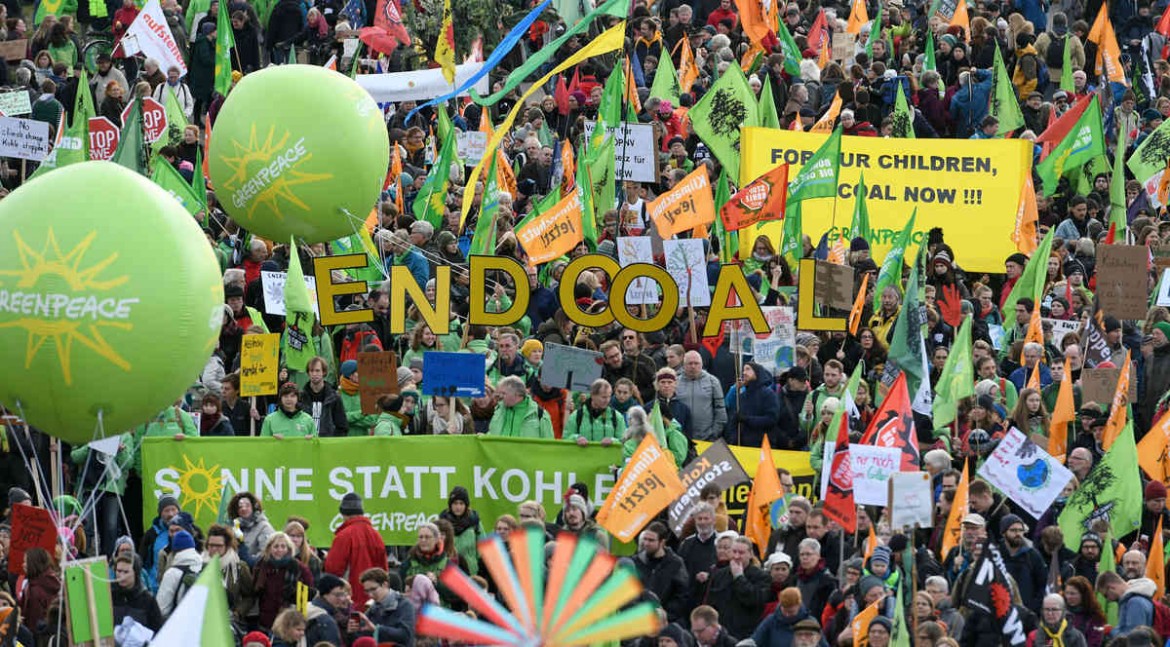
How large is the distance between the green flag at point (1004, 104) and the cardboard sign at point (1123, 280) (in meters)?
5.23

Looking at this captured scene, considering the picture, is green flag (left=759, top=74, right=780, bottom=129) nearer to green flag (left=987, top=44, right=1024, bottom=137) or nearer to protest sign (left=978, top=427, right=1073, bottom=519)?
green flag (left=987, top=44, right=1024, bottom=137)

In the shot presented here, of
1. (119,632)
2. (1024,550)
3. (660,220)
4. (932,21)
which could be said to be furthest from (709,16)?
(119,632)

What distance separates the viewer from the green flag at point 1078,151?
22.3 meters

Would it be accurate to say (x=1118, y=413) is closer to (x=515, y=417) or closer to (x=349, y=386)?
(x=515, y=417)

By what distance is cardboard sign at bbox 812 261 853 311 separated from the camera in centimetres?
1816

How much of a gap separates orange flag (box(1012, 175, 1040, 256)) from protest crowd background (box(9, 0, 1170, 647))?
48mm

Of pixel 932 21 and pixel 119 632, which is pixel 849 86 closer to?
pixel 932 21

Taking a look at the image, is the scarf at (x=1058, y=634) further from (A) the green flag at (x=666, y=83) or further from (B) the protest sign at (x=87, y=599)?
(A) the green flag at (x=666, y=83)

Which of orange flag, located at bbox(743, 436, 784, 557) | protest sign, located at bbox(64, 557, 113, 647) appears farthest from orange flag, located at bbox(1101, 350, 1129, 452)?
protest sign, located at bbox(64, 557, 113, 647)

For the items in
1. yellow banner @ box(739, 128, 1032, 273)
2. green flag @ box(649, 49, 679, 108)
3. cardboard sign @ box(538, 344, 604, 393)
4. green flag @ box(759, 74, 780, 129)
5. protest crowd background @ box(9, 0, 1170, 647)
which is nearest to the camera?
protest crowd background @ box(9, 0, 1170, 647)

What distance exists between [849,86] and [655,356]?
6.65 m

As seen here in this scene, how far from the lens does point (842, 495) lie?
15.3 meters

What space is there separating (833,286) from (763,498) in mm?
3025

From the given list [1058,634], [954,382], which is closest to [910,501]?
[1058,634]
